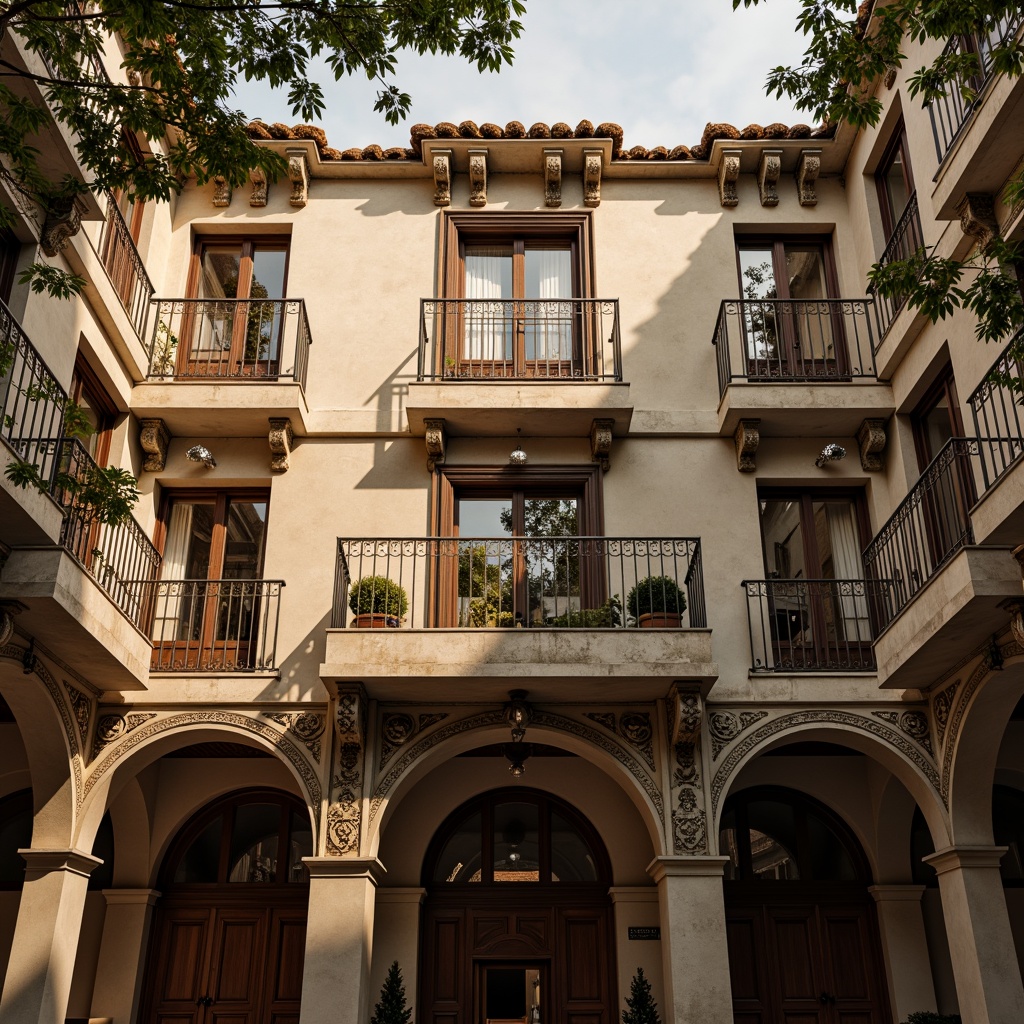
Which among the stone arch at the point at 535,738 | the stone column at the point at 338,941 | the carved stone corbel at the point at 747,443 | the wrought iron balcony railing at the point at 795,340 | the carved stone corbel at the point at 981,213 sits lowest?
the stone column at the point at 338,941

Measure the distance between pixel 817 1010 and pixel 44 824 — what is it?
26.6 feet

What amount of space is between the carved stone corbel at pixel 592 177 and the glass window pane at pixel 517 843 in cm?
750

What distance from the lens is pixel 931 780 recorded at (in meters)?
10.4

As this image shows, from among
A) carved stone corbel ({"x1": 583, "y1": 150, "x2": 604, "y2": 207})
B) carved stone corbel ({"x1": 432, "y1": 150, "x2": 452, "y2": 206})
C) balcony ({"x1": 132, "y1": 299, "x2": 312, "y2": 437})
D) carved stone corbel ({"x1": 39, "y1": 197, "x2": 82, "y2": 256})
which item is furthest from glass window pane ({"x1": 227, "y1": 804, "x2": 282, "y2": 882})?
carved stone corbel ({"x1": 583, "y1": 150, "x2": 604, "y2": 207})

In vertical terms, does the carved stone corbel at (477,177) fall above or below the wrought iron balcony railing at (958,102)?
above

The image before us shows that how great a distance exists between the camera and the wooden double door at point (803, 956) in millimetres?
11492

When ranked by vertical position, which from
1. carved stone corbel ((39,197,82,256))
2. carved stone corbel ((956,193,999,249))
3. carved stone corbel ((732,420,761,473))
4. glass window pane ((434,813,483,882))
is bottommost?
glass window pane ((434,813,483,882))

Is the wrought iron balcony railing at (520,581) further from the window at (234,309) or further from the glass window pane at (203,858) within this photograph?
the glass window pane at (203,858)

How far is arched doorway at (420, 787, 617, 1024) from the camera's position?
37.8 feet

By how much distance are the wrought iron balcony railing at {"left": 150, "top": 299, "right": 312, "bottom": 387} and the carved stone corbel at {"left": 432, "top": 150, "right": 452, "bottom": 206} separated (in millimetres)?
2371

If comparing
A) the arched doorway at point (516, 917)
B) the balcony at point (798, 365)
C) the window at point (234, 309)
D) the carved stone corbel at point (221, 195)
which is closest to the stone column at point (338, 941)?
the arched doorway at point (516, 917)

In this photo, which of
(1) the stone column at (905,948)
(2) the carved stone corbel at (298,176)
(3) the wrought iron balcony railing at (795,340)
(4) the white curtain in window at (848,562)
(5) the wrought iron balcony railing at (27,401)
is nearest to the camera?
(5) the wrought iron balcony railing at (27,401)

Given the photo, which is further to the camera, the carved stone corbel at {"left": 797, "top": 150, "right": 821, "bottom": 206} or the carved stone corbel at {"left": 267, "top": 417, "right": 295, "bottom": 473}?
the carved stone corbel at {"left": 797, "top": 150, "right": 821, "bottom": 206}

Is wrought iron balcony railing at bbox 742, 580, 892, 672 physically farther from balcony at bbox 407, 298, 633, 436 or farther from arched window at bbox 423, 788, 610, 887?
arched window at bbox 423, 788, 610, 887
